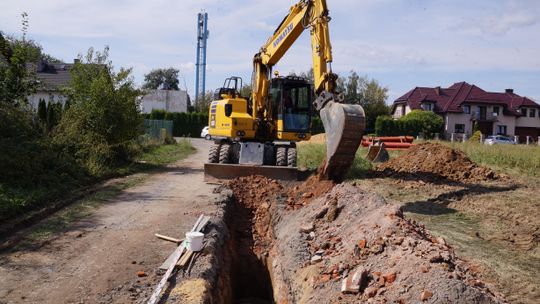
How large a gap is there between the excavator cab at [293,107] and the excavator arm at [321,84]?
0.62 meters

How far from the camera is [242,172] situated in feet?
48.4

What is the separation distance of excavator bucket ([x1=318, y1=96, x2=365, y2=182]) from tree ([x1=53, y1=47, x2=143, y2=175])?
775 cm

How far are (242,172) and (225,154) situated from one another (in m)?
1.24

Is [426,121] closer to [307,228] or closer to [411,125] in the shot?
[411,125]

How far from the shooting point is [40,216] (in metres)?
9.68

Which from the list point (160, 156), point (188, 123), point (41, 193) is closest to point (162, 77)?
point (188, 123)

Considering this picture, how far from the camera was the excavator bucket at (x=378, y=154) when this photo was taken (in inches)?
759

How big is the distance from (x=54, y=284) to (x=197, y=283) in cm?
164

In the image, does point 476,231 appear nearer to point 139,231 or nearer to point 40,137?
point 139,231

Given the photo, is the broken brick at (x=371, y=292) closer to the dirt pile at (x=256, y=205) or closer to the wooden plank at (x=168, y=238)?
the wooden plank at (x=168, y=238)

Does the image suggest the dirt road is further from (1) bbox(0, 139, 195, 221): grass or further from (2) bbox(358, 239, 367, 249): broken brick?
(2) bbox(358, 239, 367, 249): broken brick

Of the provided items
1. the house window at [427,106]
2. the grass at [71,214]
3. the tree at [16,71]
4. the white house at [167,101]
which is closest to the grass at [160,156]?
the tree at [16,71]

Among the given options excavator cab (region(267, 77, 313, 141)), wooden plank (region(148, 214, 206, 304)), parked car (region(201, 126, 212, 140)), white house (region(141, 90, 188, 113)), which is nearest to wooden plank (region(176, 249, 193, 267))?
wooden plank (region(148, 214, 206, 304))

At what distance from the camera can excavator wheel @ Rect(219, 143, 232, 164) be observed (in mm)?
15719
